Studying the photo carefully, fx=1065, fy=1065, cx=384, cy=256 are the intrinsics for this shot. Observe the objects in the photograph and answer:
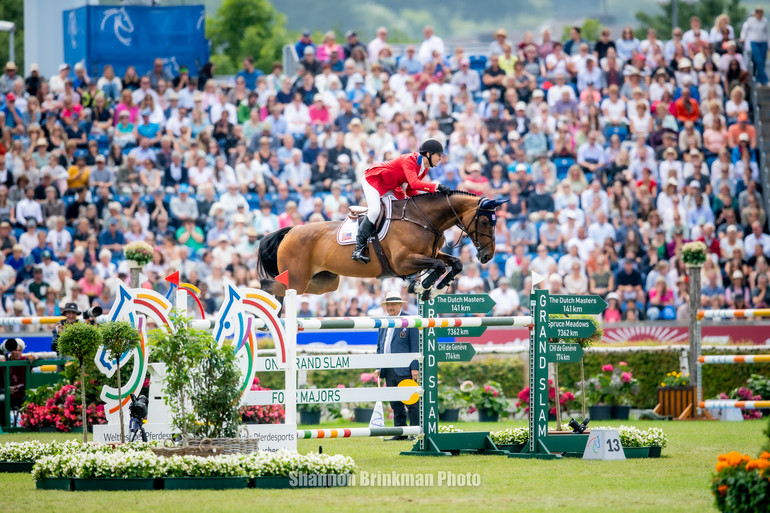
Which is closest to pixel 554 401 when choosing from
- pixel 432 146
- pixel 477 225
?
pixel 477 225

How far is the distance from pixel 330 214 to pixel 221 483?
39.7 feet

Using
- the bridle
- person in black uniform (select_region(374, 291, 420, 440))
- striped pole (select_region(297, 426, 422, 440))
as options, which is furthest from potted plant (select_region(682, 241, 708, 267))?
striped pole (select_region(297, 426, 422, 440))

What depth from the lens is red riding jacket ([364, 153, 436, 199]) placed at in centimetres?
1075

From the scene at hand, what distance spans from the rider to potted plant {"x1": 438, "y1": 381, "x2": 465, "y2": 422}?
378 cm

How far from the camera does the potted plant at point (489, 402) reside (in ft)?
47.2

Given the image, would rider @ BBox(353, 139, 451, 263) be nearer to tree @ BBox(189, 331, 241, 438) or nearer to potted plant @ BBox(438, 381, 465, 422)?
tree @ BBox(189, 331, 241, 438)

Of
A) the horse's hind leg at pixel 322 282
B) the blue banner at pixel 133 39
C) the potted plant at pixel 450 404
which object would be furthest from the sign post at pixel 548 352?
the blue banner at pixel 133 39

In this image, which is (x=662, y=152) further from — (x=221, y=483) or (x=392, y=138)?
(x=221, y=483)

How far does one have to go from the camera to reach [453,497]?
726cm

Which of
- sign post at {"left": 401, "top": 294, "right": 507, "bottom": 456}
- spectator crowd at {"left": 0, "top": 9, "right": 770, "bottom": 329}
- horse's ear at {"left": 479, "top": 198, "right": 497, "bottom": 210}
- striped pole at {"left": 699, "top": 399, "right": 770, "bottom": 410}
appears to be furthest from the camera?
spectator crowd at {"left": 0, "top": 9, "right": 770, "bottom": 329}

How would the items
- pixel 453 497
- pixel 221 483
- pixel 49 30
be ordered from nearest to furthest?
1. pixel 453 497
2. pixel 221 483
3. pixel 49 30

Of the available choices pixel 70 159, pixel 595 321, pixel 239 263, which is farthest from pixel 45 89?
pixel 595 321

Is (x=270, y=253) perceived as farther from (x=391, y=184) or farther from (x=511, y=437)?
(x=511, y=437)

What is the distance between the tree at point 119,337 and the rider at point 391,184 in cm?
292
